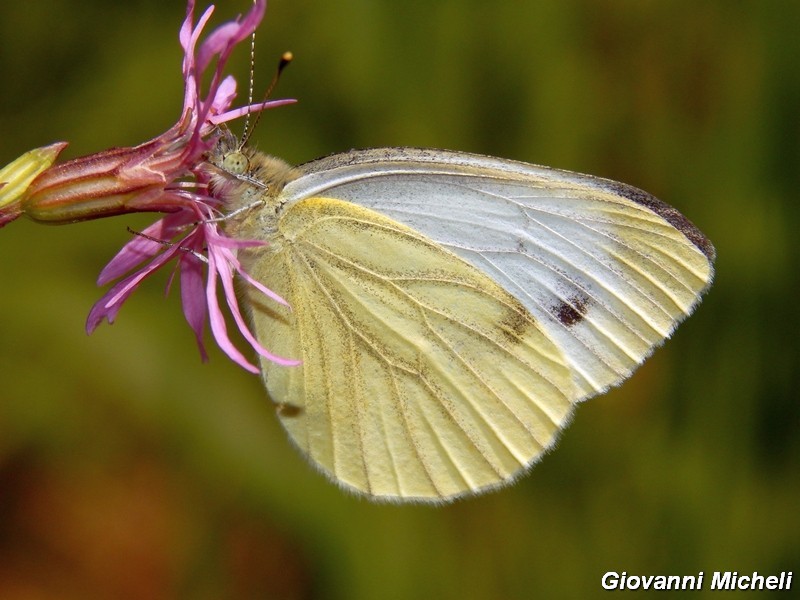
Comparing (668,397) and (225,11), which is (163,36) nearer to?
(225,11)

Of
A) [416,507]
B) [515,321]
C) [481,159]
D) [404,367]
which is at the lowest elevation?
[416,507]

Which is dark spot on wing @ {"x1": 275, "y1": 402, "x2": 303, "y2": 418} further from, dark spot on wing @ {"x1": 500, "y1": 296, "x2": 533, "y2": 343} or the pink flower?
dark spot on wing @ {"x1": 500, "y1": 296, "x2": 533, "y2": 343}

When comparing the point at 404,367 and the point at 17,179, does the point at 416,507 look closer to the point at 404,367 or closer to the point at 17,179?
the point at 404,367

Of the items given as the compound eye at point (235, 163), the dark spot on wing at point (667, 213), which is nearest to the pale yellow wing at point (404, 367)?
the compound eye at point (235, 163)

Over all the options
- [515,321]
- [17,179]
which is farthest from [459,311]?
[17,179]

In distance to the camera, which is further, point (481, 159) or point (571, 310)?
point (571, 310)

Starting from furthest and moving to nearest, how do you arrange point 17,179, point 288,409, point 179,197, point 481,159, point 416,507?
point 416,507, point 288,409, point 481,159, point 179,197, point 17,179

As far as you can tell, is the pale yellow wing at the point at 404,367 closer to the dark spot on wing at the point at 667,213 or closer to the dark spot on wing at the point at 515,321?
the dark spot on wing at the point at 515,321
